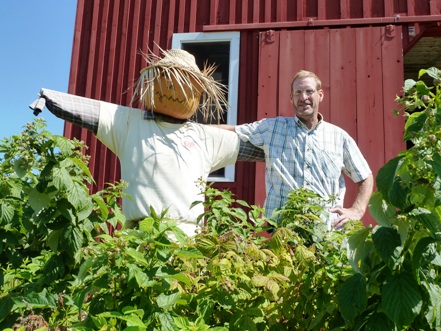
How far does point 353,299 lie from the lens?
1536mm

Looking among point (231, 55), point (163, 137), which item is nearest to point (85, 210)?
point (163, 137)

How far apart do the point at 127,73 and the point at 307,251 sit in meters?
5.01

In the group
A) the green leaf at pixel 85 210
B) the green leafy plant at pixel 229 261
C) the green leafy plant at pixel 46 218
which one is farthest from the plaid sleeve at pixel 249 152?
the green leaf at pixel 85 210

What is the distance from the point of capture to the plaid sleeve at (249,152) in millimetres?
3369

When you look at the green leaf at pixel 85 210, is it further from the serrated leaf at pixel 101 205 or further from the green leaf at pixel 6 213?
the green leaf at pixel 6 213

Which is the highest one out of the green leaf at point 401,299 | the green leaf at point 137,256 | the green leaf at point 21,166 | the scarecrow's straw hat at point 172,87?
the scarecrow's straw hat at point 172,87

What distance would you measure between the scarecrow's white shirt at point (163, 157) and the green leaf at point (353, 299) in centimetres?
141

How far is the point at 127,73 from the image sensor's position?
652 centimetres

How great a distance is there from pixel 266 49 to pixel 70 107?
10.8 ft

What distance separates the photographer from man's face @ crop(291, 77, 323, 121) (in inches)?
134

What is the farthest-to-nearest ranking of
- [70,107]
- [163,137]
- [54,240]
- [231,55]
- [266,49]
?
[231,55] < [266,49] < [163,137] < [70,107] < [54,240]

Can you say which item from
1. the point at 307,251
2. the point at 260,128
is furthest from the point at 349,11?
the point at 307,251

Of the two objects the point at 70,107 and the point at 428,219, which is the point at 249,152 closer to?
the point at 70,107

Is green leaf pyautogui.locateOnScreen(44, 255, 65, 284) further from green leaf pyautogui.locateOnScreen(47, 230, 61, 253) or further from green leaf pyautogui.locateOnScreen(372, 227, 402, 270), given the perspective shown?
green leaf pyautogui.locateOnScreen(372, 227, 402, 270)
